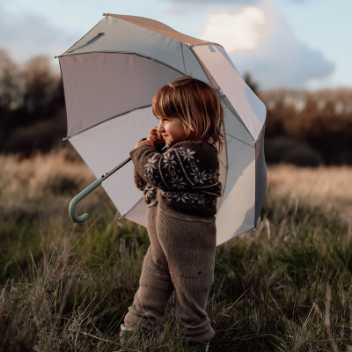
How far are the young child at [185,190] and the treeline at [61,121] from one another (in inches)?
685

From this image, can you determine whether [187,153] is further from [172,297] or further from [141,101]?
[172,297]

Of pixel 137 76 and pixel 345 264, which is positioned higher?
pixel 137 76

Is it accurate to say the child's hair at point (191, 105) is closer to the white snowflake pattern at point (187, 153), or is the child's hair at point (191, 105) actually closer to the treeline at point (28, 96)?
the white snowflake pattern at point (187, 153)

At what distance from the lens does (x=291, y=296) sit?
3.89 m

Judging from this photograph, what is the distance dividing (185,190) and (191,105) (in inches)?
15.0

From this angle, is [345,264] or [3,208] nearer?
[345,264]

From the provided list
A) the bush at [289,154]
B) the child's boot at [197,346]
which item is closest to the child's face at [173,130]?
the child's boot at [197,346]

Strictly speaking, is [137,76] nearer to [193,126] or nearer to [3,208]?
[193,126]

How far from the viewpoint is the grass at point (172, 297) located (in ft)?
9.91

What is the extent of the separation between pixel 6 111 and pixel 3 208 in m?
18.7

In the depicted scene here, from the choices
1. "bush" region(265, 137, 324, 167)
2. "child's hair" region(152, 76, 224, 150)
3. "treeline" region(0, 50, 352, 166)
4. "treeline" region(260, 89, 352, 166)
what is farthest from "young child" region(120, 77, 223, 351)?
"treeline" region(260, 89, 352, 166)

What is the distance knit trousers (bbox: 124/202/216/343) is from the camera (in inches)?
122

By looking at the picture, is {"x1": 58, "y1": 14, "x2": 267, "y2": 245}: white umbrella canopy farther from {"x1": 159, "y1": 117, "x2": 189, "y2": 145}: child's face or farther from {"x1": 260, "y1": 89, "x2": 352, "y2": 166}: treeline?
{"x1": 260, "y1": 89, "x2": 352, "y2": 166}: treeline

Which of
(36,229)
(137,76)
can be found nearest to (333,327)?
(137,76)
